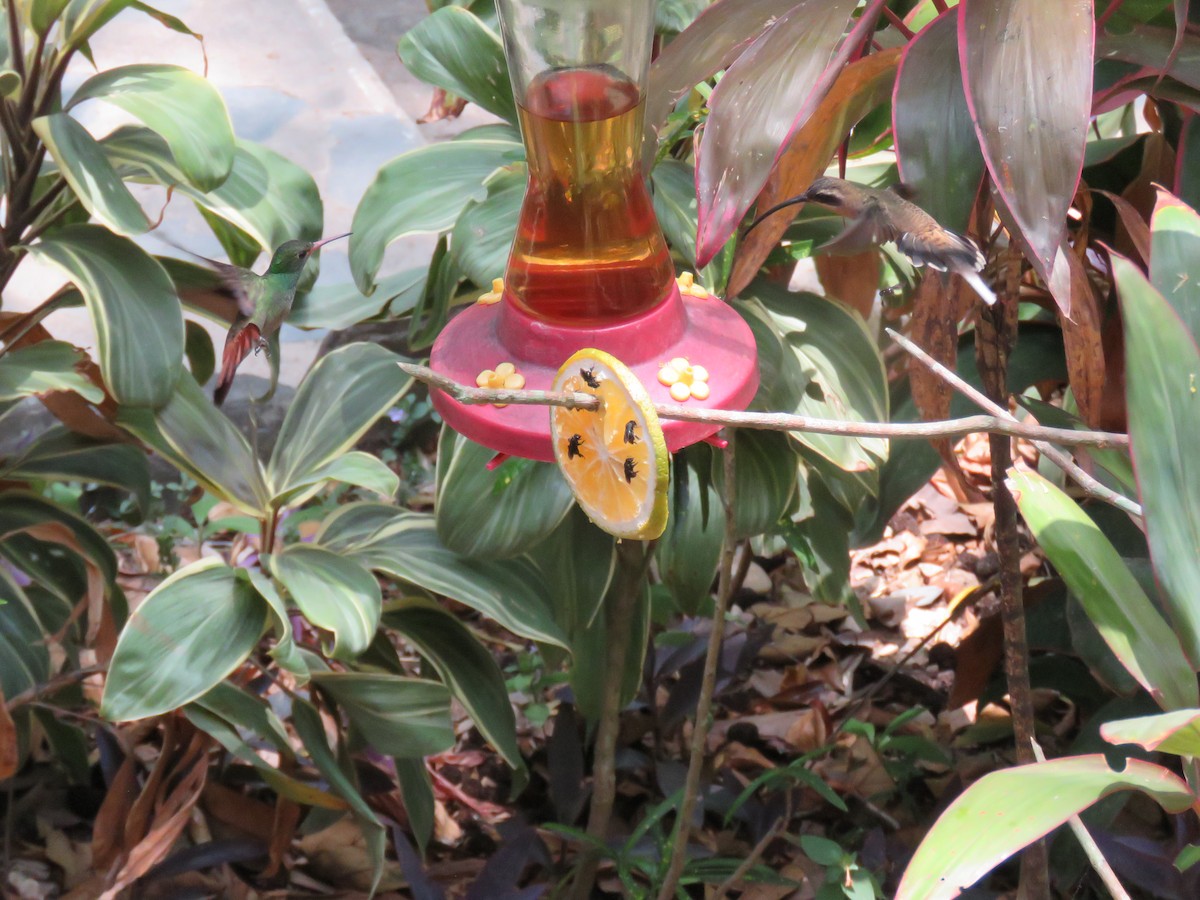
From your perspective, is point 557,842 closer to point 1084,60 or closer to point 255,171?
point 255,171

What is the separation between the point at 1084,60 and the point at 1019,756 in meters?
0.68

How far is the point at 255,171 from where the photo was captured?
1.49 meters

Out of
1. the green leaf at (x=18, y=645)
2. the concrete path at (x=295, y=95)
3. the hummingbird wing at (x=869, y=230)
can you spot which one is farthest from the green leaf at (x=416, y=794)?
the concrete path at (x=295, y=95)

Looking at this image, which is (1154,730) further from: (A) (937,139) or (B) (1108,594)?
(A) (937,139)

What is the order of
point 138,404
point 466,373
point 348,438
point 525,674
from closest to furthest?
point 466,373
point 138,404
point 348,438
point 525,674

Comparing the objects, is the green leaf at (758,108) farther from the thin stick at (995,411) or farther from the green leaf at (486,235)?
the green leaf at (486,235)

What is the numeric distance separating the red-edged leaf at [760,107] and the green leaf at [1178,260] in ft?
0.82

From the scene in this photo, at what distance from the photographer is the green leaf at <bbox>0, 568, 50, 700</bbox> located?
4.62 ft

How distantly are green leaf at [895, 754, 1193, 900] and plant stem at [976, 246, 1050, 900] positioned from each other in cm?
26

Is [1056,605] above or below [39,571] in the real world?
below

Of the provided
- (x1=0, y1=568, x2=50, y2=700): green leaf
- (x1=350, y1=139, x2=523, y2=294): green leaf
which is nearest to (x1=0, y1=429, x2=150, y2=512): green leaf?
(x1=0, y1=568, x2=50, y2=700): green leaf

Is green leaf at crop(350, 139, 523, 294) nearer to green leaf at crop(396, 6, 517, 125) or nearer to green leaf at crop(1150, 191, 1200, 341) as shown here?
green leaf at crop(396, 6, 517, 125)

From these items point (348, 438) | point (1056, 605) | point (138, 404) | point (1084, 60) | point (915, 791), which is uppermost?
point (1084, 60)

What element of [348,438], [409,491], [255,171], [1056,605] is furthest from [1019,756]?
[409,491]
